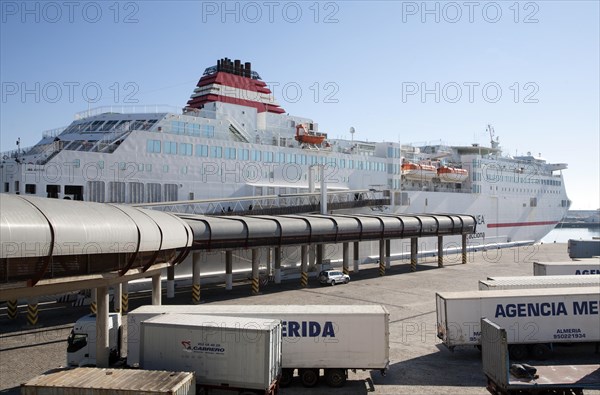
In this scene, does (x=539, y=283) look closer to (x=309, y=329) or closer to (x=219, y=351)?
(x=309, y=329)

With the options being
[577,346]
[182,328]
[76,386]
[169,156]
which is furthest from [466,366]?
[169,156]

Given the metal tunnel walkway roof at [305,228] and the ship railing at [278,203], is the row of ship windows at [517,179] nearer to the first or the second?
the metal tunnel walkway roof at [305,228]

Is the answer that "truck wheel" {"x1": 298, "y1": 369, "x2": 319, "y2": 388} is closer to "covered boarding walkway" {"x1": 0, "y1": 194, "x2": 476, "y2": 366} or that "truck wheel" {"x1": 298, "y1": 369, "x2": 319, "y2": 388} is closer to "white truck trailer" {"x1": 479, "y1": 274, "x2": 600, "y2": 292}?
"covered boarding walkway" {"x1": 0, "y1": 194, "x2": 476, "y2": 366}

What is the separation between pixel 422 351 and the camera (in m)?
20.5

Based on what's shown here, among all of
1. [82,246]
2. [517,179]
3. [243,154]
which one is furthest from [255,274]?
[517,179]

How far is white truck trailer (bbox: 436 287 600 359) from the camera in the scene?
19.5 m

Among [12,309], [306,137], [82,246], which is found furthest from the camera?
[306,137]

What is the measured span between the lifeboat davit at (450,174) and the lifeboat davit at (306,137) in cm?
2054

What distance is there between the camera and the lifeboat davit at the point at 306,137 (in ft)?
154

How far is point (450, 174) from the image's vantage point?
6125 cm

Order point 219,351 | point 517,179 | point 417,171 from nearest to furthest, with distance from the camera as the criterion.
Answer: point 219,351
point 417,171
point 517,179

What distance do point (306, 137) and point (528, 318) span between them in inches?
1194

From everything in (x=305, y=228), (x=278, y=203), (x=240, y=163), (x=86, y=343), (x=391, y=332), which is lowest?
(x=391, y=332)

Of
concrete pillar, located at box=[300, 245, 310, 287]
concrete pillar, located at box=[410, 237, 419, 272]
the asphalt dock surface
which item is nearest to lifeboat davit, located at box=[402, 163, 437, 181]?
concrete pillar, located at box=[410, 237, 419, 272]
